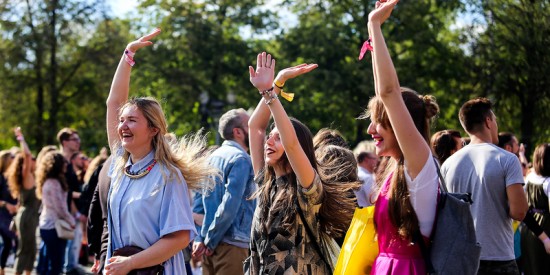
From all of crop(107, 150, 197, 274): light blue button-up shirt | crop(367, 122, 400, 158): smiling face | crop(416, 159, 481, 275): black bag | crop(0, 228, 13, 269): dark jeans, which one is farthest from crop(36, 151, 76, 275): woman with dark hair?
crop(416, 159, 481, 275): black bag

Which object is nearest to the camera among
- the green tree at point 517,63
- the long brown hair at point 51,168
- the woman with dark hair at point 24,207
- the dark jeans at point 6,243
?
the long brown hair at point 51,168

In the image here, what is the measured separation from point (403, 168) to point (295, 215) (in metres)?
1.51

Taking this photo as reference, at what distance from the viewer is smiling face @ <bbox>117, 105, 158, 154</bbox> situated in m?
4.91

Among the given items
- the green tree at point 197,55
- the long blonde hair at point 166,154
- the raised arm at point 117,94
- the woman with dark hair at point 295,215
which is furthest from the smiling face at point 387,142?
the green tree at point 197,55

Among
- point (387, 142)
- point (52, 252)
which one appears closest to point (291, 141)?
point (387, 142)

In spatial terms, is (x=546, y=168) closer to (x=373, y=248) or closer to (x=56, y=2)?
(x=373, y=248)

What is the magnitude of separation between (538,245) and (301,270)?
183 inches

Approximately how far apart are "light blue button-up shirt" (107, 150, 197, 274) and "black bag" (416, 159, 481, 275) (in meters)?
1.48

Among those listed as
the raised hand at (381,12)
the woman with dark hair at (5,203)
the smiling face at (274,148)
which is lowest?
the woman with dark hair at (5,203)

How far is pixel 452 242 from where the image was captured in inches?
149

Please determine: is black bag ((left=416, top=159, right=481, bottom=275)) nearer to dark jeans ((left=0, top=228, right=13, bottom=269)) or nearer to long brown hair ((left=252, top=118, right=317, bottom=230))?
long brown hair ((left=252, top=118, right=317, bottom=230))

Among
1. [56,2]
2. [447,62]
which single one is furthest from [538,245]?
[56,2]

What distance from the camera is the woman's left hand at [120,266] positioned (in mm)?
4523

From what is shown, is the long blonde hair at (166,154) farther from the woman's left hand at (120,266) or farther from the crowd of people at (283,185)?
the woman's left hand at (120,266)
